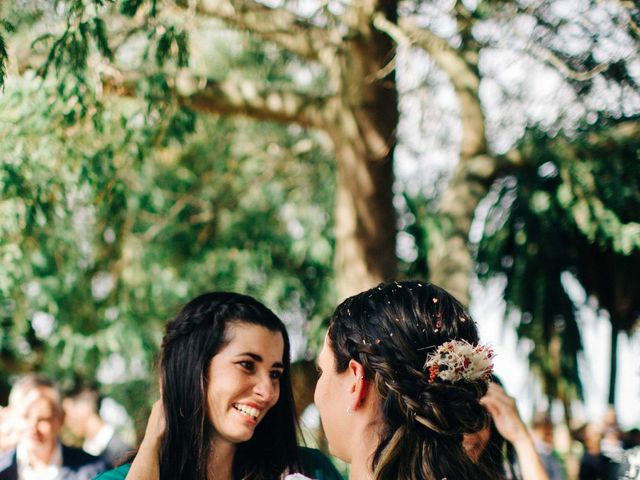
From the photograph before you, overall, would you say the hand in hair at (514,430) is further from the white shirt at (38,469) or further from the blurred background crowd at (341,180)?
the white shirt at (38,469)

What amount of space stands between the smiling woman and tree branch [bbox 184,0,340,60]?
3603 millimetres

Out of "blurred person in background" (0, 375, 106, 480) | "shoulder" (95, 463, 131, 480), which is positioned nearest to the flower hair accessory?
"shoulder" (95, 463, 131, 480)

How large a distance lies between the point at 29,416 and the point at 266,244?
469 centimetres

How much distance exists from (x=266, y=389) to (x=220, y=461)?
0.33 metres

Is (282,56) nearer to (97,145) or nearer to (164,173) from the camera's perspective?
(164,173)

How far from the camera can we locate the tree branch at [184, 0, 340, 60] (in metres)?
6.76

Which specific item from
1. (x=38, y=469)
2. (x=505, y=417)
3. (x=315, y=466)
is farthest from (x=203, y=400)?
(x=38, y=469)

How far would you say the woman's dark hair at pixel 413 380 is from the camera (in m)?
2.17

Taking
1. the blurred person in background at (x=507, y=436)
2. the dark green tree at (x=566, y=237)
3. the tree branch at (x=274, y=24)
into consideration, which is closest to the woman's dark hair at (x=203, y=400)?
the blurred person in background at (x=507, y=436)

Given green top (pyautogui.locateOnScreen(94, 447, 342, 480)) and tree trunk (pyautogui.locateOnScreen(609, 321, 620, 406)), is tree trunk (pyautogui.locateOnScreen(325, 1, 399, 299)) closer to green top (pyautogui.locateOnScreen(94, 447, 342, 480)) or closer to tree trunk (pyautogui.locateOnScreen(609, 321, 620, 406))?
tree trunk (pyautogui.locateOnScreen(609, 321, 620, 406))

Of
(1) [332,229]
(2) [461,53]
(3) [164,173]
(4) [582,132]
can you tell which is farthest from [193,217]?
(4) [582,132]

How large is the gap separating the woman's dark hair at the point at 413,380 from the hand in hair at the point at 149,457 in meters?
1.18

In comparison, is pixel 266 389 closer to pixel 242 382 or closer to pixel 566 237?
pixel 242 382

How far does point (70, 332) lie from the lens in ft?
30.0
